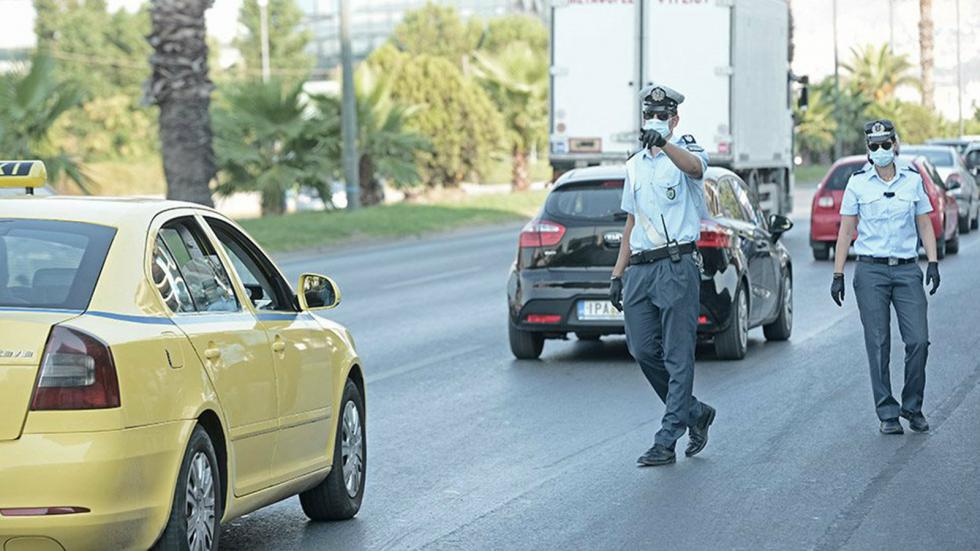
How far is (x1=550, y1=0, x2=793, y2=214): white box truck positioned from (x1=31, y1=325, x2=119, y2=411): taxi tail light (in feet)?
74.6

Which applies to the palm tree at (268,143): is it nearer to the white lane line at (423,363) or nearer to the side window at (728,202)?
the white lane line at (423,363)

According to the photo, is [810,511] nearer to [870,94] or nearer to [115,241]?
[115,241]

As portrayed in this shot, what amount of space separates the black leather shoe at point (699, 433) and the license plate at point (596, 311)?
14.6 ft

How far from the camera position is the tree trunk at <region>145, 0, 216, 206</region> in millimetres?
29969

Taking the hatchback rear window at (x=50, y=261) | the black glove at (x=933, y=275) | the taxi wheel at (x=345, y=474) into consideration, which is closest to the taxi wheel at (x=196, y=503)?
the hatchback rear window at (x=50, y=261)

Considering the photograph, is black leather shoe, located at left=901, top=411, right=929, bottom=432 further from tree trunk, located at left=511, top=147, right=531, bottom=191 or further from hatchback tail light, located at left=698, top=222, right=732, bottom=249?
tree trunk, located at left=511, top=147, right=531, bottom=191

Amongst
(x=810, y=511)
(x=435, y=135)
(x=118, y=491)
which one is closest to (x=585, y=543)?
(x=810, y=511)

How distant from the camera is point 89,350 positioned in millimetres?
5980

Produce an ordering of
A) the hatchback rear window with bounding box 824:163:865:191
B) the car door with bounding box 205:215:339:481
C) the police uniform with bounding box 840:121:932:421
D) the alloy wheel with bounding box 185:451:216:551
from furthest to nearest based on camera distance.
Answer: the hatchback rear window with bounding box 824:163:865:191 → the police uniform with bounding box 840:121:932:421 → the car door with bounding box 205:215:339:481 → the alloy wheel with bounding box 185:451:216:551

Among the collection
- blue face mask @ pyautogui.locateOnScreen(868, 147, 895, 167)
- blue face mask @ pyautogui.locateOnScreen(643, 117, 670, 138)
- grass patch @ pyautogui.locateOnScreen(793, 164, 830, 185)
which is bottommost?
grass patch @ pyautogui.locateOnScreen(793, 164, 830, 185)

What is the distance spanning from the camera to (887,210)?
10906 millimetres

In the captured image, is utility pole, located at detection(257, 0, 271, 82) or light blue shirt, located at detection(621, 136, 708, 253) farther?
utility pole, located at detection(257, 0, 271, 82)

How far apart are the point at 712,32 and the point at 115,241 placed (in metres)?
22.8

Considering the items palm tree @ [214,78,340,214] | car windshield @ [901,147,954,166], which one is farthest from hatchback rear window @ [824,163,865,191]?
palm tree @ [214,78,340,214]
